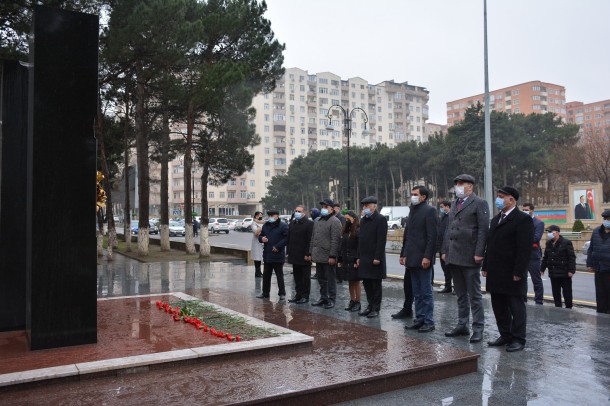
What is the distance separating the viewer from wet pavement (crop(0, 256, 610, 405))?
4.22m

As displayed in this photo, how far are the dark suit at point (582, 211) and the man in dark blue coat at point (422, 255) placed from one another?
26.3 m

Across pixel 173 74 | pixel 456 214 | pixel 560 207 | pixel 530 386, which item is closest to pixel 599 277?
pixel 456 214

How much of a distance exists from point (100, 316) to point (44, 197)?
2420 mm

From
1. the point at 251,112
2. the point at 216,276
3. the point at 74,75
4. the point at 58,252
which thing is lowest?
the point at 216,276

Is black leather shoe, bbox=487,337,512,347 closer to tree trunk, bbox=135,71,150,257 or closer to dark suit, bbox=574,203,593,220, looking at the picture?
tree trunk, bbox=135,71,150,257

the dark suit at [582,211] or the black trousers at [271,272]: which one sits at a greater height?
the dark suit at [582,211]

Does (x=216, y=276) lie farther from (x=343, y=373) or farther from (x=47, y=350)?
(x=343, y=373)

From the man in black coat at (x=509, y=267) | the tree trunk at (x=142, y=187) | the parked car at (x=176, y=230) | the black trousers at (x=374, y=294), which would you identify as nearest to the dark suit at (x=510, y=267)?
the man in black coat at (x=509, y=267)

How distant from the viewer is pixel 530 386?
15.6 ft

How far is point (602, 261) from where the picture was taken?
7906 mm

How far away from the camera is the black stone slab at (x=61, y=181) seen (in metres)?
5.30

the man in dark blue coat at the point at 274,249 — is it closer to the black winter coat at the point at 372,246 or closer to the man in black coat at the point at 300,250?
the man in black coat at the point at 300,250

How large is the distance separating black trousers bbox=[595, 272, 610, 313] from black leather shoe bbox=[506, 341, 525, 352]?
2856 millimetres

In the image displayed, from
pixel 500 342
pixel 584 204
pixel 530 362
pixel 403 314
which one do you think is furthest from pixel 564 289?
pixel 584 204
